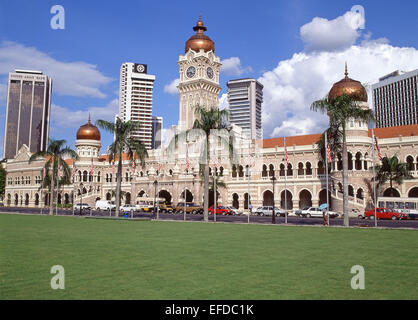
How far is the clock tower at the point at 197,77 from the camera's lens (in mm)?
77688

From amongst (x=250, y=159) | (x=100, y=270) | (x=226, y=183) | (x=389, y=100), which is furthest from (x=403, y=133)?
(x=389, y=100)

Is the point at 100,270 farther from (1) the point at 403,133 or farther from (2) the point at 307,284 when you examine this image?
(1) the point at 403,133

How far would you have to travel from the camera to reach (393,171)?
44.9 meters

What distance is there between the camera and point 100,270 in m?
8.48

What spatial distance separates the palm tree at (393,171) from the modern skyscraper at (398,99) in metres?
80.9

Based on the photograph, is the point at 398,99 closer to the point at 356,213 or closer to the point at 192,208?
the point at 356,213

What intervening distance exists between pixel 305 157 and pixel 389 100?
92.7 metres

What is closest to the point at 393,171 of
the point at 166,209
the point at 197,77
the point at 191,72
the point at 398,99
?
the point at 166,209

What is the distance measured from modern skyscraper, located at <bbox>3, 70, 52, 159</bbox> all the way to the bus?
12361 centimetres

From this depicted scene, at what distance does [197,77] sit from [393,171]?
44527mm

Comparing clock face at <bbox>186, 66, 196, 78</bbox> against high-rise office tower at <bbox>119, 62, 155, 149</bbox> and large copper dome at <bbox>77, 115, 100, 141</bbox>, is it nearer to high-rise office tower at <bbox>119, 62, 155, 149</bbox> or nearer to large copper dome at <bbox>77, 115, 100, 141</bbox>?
large copper dome at <bbox>77, 115, 100, 141</bbox>

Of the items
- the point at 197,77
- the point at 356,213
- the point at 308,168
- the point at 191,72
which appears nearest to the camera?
the point at 356,213

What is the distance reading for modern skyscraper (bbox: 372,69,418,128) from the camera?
401 feet

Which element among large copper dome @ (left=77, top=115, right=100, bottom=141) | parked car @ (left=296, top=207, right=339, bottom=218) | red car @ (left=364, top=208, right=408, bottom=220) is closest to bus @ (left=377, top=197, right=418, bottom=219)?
red car @ (left=364, top=208, right=408, bottom=220)
